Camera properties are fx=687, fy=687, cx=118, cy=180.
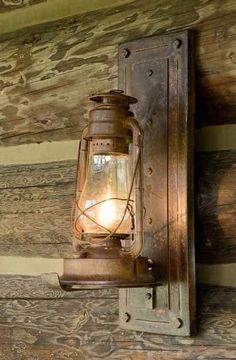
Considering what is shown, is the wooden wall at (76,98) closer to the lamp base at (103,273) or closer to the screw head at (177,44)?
the screw head at (177,44)

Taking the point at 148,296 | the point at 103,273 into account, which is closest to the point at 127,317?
the point at 148,296

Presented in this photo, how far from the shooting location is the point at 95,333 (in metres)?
1.52

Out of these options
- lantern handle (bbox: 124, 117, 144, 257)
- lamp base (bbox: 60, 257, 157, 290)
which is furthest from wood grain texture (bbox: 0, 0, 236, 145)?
lamp base (bbox: 60, 257, 157, 290)

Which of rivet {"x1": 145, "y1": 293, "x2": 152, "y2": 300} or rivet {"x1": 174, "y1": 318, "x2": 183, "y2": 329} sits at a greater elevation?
rivet {"x1": 145, "y1": 293, "x2": 152, "y2": 300}

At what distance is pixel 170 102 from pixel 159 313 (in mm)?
436

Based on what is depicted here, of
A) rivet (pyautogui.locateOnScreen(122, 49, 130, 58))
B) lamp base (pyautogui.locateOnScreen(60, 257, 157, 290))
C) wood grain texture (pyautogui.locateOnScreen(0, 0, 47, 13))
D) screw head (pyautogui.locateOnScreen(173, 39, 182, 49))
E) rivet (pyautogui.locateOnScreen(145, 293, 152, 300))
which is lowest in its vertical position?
rivet (pyautogui.locateOnScreen(145, 293, 152, 300))

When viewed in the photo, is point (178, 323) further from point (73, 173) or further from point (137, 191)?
point (73, 173)

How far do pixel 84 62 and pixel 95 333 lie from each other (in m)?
0.63

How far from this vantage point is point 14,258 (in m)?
1.69

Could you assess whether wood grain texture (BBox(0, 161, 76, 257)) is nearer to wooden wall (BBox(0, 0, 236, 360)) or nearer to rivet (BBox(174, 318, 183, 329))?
wooden wall (BBox(0, 0, 236, 360))

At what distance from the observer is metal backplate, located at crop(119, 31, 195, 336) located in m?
1.38

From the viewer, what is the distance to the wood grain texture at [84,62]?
1.42 m

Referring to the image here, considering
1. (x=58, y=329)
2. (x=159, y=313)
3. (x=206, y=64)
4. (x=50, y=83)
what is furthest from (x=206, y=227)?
(x=50, y=83)

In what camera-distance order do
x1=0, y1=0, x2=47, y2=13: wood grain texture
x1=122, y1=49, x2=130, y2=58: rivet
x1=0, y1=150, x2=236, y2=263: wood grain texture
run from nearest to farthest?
x1=0, y1=150, x2=236, y2=263: wood grain texture → x1=122, y1=49, x2=130, y2=58: rivet → x1=0, y1=0, x2=47, y2=13: wood grain texture
